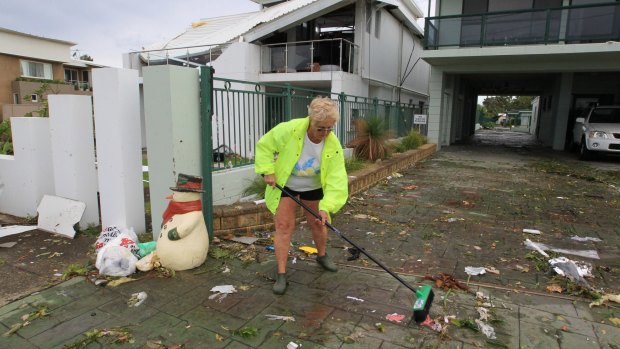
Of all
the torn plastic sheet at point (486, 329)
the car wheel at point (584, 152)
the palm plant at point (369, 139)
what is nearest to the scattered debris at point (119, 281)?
the torn plastic sheet at point (486, 329)

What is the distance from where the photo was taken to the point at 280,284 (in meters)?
3.30

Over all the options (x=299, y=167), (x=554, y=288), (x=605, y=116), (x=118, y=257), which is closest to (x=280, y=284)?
(x=299, y=167)

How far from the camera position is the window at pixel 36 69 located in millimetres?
27047

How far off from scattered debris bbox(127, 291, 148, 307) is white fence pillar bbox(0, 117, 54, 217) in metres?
3.03

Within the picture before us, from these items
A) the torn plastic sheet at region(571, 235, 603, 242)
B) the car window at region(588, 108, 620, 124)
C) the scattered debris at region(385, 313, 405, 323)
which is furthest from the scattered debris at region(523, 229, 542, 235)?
the car window at region(588, 108, 620, 124)

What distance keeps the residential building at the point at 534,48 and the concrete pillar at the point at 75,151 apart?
11.1 metres

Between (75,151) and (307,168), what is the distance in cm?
317

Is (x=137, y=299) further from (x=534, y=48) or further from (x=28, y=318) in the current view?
(x=534, y=48)

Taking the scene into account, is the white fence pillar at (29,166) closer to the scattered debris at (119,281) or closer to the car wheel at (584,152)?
the scattered debris at (119,281)

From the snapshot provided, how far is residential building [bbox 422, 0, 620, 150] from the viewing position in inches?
452

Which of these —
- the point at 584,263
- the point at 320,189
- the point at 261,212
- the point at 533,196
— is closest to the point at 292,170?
the point at 320,189

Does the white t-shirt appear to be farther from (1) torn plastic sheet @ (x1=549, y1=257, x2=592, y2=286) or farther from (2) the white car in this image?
(2) the white car

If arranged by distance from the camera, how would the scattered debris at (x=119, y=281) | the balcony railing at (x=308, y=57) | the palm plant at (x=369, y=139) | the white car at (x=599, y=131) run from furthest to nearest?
the balcony railing at (x=308, y=57) → the white car at (x=599, y=131) → the palm plant at (x=369, y=139) → the scattered debris at (x=119, y=281)

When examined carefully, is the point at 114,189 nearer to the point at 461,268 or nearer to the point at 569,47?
the point at 461,268
